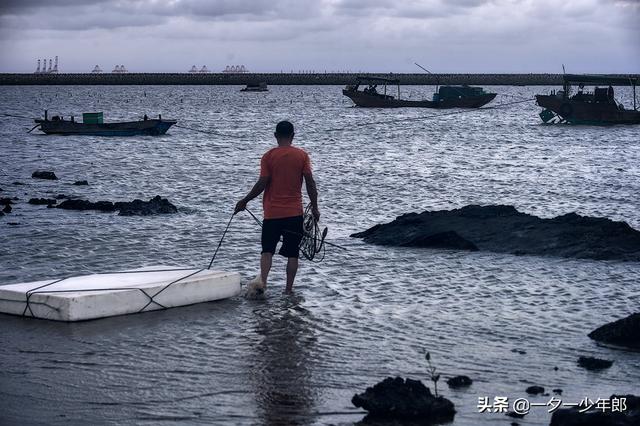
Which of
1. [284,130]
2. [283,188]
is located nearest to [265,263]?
[283,188]

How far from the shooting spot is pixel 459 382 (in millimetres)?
7207

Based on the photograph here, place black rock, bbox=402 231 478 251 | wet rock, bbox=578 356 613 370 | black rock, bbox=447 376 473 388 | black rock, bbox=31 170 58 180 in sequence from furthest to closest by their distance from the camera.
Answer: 1. black rock, bbox=31 170 58 180
2. black rock, bbox=402 231 478 251
3. wet rock, bbox=578 356 613 370
4. black rock, bbox=447 376 473 388

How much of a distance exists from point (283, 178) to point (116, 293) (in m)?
1.94

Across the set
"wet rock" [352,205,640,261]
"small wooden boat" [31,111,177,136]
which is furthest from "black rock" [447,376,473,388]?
"small wooden boat" [31,111,177,136]

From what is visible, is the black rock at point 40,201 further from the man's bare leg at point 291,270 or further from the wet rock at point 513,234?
the man's bare leg at point 291,270

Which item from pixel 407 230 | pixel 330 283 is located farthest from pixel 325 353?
pixel 407 230

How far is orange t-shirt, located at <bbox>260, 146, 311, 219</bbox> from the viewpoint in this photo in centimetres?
978

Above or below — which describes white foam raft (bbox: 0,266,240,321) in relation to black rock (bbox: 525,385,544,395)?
above

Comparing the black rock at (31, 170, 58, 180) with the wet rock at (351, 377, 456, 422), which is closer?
the wet rock at (351, 377, 456, 422)

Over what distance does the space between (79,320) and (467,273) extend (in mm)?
5141

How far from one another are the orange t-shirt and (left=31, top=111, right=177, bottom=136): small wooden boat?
1534 inches

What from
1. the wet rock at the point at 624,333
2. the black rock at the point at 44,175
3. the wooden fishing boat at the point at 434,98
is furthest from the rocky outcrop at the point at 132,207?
the wooden fishing boat at the point at 434,98

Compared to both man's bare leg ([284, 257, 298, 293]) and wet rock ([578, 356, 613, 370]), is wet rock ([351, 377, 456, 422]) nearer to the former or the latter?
wet rock ([578, 356, 613, 370])

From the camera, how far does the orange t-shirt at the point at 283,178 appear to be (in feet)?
32.1
